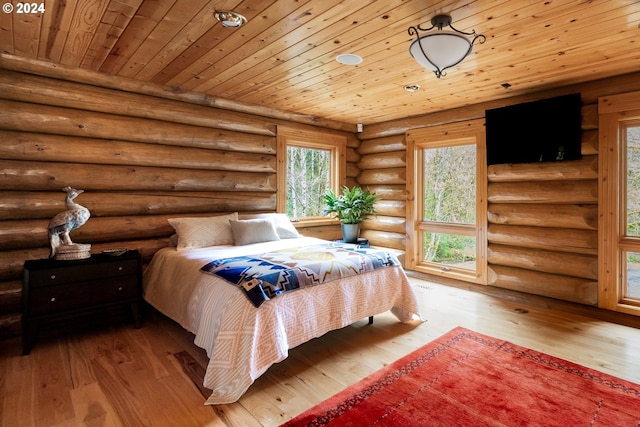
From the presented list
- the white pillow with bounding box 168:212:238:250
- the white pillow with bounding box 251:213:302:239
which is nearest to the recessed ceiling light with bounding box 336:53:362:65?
the white pillow with bounding box 251:213:302:239

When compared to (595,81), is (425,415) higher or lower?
lower

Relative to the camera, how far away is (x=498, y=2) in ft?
7.02

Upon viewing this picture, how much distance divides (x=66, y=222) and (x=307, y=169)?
327cm

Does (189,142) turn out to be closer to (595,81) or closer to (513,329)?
(513,329)

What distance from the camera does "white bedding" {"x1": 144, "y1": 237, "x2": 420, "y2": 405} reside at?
7.18ft

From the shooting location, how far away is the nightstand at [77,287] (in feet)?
9.14


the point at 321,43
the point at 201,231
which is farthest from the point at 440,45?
the point at 201,231

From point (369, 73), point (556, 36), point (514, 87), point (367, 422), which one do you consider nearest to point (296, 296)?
point (367, 422)

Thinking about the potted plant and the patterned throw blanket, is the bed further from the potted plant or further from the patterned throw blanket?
the potted plant

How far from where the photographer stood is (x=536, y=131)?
12.9 ft

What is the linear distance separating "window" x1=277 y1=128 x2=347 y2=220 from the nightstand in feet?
7.19

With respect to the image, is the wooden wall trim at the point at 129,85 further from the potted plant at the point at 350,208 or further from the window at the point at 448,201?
the window at the point at 448,201

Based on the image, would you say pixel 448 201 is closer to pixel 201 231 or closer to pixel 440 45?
pixel 440 45

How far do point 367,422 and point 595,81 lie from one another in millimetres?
3965
